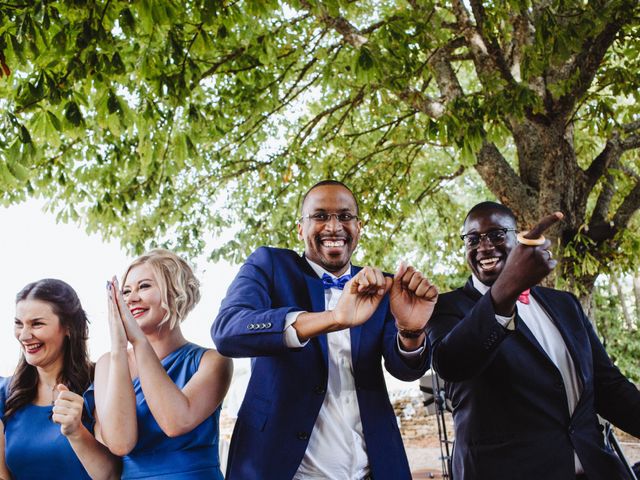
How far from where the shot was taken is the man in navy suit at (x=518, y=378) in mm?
2193

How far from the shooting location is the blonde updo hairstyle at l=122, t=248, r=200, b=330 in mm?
2564

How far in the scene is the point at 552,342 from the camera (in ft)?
8.41

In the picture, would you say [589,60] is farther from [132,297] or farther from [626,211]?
[132,297]

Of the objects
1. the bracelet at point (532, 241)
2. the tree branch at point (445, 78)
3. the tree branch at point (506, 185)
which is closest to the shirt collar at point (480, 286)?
the bracelet at point (532, 241)

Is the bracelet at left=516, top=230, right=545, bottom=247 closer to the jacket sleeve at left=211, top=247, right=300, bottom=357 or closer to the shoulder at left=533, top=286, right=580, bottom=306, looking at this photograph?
the jacket sleeve at left=211, top=247, right=300, bottom=357

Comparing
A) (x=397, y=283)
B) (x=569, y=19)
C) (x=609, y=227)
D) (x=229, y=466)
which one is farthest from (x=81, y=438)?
(x=609, y=227)

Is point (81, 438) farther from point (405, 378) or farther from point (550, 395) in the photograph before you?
→ point (550, 395)

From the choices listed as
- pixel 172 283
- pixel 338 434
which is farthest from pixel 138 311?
pixel 338 434

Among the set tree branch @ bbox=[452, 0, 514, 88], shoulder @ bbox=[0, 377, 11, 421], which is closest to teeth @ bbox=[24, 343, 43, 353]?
shoulder @ bbox=[0, 377, 11, 421]

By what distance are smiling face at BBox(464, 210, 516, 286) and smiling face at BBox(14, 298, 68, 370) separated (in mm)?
1944

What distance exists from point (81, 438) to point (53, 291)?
0.71 metres

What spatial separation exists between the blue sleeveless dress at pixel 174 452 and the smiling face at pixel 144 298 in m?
0.27

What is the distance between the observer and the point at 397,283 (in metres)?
1.90

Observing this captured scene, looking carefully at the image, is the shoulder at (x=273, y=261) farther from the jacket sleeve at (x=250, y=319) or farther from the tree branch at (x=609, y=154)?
the tree branch at (x=609, y=154)
